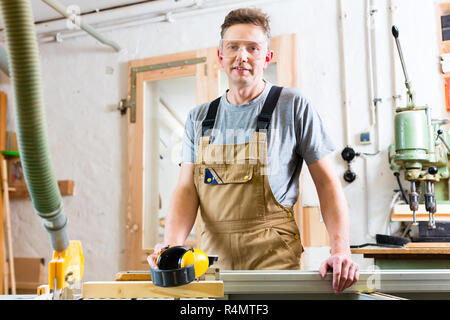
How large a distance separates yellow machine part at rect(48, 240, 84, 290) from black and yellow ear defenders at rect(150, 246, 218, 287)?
12 centimetres

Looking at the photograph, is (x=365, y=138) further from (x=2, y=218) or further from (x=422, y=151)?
(x=2, y=218)

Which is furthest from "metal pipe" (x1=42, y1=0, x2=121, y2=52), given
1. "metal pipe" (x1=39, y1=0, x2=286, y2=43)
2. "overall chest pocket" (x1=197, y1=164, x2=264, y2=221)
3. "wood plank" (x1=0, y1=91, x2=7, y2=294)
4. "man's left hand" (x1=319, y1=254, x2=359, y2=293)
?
"man's left hand" (x1=319, y1=254, x2=359, y2=293)

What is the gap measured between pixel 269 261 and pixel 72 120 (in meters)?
0.50

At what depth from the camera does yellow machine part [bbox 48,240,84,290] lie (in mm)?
495

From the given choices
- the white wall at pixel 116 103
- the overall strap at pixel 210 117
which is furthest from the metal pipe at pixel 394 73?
the overall strap at pixel 210 117

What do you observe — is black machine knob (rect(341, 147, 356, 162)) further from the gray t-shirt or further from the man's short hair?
the man's short hair

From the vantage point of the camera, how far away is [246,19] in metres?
0.69

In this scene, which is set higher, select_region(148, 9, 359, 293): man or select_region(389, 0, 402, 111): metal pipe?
select_region(389, 0, 402, 111): metal pipe

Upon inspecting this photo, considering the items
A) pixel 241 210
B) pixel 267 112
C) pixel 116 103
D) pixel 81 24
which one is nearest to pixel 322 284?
pixel 241 210

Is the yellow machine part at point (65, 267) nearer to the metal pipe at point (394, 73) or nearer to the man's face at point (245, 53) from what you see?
the man's face at point (245, 53)

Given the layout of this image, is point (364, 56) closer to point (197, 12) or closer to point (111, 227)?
point (197, 12)

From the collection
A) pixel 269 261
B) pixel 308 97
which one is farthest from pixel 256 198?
pixel 308 97

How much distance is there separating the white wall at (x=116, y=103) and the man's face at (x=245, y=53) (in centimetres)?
→ 6

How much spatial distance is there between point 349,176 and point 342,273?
251 mm
